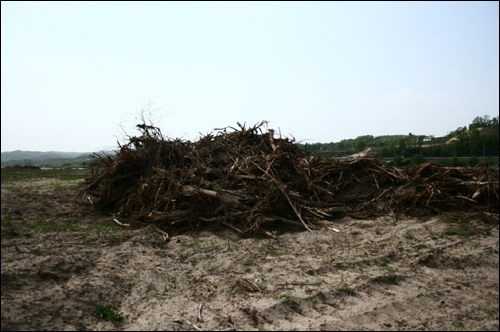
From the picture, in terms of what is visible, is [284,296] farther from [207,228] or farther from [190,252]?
[207,228]

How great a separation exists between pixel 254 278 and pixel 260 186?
2.71m

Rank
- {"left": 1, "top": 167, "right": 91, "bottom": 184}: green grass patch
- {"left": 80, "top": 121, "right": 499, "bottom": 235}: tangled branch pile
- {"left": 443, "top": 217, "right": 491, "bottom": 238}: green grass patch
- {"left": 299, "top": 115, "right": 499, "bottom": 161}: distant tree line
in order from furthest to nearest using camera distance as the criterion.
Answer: {"left": 1, "top": 167, "right": 91, "bottom": 184}: green grass patch
{"left": 299, "top": 115, "right": 499, "bottom": 161}: distant tree line
{"left": 80, "top": 121, "right": 499, "bottom": 235}: tangled branch pile
{"left": 443, "top": 217, "right": 491, "bottom": 238}: green grass patch

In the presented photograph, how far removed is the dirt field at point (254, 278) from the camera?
2.94 metres

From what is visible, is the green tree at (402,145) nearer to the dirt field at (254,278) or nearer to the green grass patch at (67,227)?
the dirt field at (254,278)

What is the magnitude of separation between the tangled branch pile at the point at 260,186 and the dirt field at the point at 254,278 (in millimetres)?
613

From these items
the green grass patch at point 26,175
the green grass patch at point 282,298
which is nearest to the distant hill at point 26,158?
the green grass patch at point 26,175

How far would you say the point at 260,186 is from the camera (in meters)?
6.39

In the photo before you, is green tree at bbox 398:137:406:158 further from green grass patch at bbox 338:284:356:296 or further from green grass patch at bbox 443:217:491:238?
green grass patch at bbox 338:284:356:296

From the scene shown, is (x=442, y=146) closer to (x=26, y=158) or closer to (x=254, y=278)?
(x=254, y=278)

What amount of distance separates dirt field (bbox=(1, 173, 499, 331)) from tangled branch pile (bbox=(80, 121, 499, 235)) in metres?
0.61

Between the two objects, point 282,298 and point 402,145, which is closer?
point 282,298

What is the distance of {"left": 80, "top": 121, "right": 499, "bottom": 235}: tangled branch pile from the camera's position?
608 cm

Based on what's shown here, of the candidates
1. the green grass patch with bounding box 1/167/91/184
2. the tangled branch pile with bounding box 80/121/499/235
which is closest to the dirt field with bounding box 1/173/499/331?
the tangled branch pile with bounding box 80/121/499/235

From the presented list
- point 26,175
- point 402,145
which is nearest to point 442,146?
point 402,145
